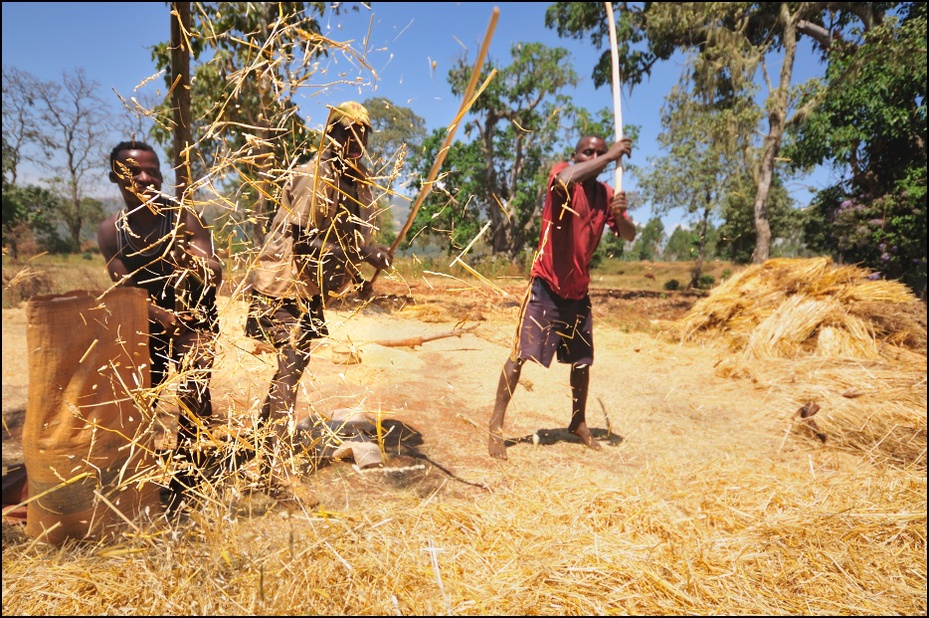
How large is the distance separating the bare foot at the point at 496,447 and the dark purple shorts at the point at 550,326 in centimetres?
51

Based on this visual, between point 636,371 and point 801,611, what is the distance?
3.77 m

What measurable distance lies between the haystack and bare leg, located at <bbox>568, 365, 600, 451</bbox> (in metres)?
1.66

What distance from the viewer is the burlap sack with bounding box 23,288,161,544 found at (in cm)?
162

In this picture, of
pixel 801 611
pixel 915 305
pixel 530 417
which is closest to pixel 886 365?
pixel 915 305

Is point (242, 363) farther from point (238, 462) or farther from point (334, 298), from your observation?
point (238, 462)

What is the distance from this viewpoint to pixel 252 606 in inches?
56.6

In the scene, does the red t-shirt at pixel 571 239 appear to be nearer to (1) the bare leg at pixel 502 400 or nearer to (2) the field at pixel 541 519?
(2) the field at pixel 541 519

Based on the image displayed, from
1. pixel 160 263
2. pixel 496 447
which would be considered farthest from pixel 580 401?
pixel 160 263

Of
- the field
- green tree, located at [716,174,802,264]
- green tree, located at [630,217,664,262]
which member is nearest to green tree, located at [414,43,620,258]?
green tree, located at [716,174,802,264]

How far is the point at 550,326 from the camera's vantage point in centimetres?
287

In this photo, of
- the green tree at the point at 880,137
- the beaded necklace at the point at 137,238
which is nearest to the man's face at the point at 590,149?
the beaded necklace at the point at 137,238

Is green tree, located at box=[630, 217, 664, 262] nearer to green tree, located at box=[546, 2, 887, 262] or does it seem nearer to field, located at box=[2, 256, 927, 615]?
green tree, located at box=[546, 2, 887, 262]

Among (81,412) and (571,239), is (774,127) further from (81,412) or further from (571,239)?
(81,412)

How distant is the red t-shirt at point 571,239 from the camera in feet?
9.13
